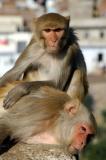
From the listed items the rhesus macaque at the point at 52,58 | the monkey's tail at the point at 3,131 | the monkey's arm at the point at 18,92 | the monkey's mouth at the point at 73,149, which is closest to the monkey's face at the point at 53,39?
the rhesus macaque at the point at 52,58

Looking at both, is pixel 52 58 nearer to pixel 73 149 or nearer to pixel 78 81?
pixel 78 81

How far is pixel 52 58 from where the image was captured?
4945 millimetres

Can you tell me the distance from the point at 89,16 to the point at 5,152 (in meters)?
42.6

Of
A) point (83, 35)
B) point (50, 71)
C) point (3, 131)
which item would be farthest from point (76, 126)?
point (83, 35)

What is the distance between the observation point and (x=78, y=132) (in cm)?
341

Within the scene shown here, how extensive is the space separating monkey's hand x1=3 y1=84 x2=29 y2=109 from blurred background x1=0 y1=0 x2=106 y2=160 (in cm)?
2409

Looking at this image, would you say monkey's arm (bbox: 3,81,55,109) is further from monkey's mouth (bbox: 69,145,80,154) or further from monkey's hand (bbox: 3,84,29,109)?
monkey's mouth (bbox: 69,145,80,154)

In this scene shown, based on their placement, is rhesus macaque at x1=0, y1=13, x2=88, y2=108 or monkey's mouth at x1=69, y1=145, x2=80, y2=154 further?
rhesus macaque at x1=0, y1=13, x2=88, y2=108

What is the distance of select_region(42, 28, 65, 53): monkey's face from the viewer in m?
4.71

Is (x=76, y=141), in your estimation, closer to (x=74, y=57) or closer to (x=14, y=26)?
(x=74, y=57)

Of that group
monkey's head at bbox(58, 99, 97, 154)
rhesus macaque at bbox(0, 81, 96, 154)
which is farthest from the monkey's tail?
monkey's head at bbox(58, 99, 97, 154)

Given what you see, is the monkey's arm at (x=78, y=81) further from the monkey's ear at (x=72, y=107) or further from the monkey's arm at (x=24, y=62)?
the monkey's ear at (x=72, y=107)

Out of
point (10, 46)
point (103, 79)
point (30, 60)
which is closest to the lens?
point (30, 60)

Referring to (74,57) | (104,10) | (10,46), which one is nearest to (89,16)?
(104,10)
